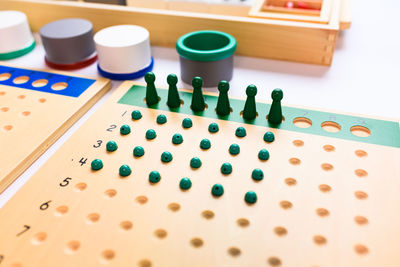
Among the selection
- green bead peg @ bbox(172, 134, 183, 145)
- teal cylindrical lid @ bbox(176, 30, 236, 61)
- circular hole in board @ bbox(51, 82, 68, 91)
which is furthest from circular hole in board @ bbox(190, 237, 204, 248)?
circular hole in board @ bbox(51, 82, 68, 91)

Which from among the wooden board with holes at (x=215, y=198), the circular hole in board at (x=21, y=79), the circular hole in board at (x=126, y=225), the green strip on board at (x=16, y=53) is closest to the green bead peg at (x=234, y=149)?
the wooden board with holes at (x=215, y=198)

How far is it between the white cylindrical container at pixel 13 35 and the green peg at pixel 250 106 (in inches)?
25.3

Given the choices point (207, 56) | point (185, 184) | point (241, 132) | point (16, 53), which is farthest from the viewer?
point (16, 53)

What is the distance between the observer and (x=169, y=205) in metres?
0.57

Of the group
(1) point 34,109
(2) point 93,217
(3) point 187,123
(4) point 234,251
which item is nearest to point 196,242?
(4) point 234,251

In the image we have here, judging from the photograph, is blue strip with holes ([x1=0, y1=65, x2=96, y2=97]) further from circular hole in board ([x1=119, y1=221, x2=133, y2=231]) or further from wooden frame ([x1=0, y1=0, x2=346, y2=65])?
circular hole in board ([x1=119, y1=221, x2=133, y2=231])

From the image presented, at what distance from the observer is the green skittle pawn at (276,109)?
70 cm

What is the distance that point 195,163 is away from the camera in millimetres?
626

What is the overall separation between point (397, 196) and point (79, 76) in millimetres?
707

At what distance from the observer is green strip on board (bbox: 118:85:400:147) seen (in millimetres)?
685

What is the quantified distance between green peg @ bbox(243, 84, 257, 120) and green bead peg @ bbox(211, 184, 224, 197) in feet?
0.67

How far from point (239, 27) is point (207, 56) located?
183 millimetres

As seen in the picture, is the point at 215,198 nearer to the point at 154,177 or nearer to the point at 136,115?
the point at 154,177

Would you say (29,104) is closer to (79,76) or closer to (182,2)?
(79,76)
